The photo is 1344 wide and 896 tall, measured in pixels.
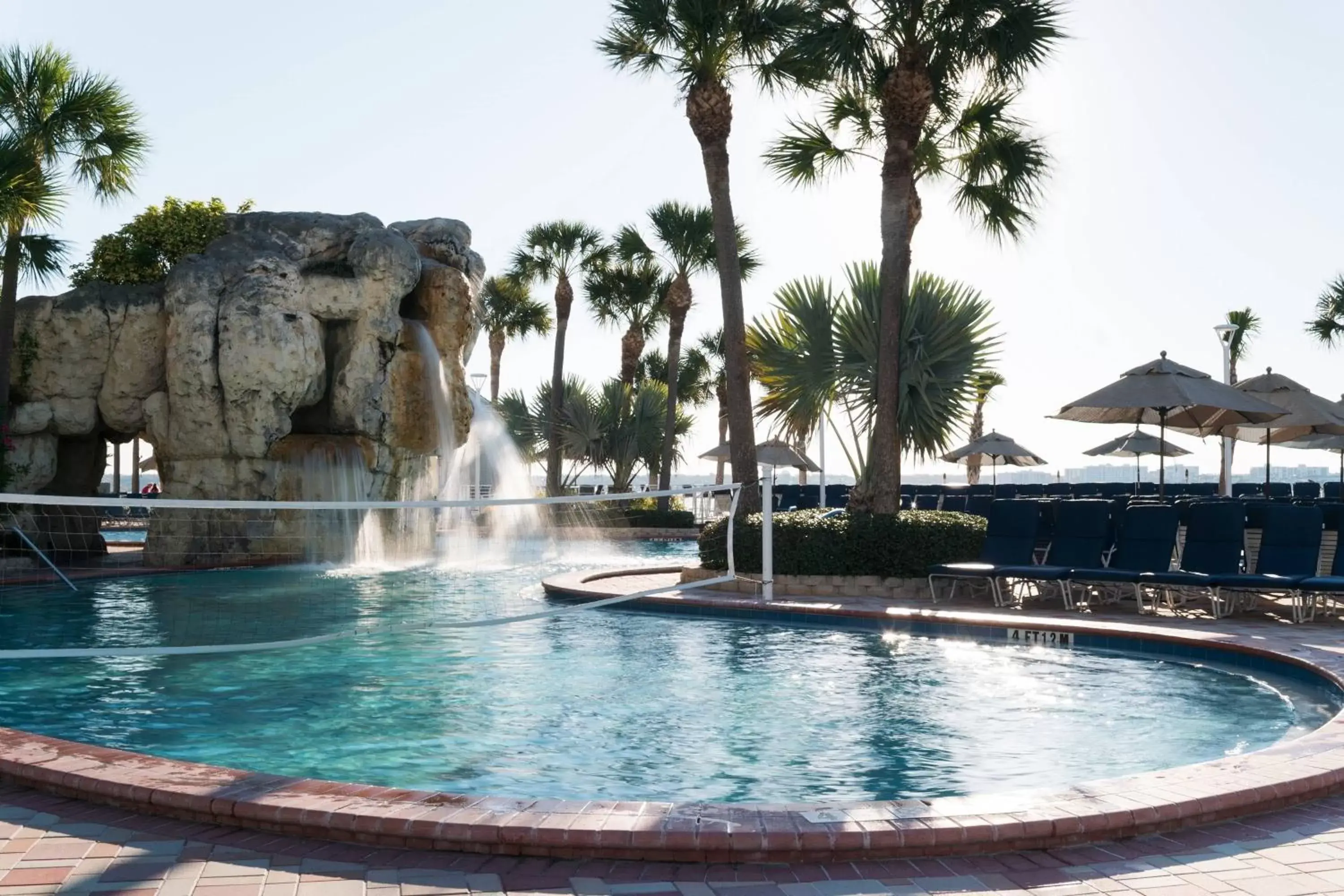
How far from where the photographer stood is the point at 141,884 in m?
4.15

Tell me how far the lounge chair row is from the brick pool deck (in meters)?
7.17

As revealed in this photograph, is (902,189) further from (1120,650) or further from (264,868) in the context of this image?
(264,868)

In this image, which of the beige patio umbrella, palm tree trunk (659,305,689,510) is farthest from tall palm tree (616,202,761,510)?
the beige patio umbrella

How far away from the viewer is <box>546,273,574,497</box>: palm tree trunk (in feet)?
127

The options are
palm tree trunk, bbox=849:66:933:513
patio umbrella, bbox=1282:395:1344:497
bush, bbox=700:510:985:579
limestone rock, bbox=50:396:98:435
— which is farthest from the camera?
patio umbrella, bbox=1282:395:1344:497

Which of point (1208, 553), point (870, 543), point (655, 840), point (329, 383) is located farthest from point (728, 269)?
point (655, 840)

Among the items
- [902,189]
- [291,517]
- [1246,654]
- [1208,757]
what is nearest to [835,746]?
[1208,757]

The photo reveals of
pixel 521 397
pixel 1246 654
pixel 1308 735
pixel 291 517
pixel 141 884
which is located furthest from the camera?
pixel 521 397

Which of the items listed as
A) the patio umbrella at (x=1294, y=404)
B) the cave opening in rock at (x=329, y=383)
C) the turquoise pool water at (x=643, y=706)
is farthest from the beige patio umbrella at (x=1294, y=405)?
the cave opening in rock at (x=329, y=383)

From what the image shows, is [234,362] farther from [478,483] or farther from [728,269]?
[478,483]

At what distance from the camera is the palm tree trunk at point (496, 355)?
45.9 metres

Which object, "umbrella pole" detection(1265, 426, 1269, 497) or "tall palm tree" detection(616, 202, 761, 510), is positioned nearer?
"umbrella pole" detection(1265, 426, 1269, 497)

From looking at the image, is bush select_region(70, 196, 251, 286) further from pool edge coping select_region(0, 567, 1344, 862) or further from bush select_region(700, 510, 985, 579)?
pool edge coping select_region(0, 567, 1344, 862)

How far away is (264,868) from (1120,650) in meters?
8.60
